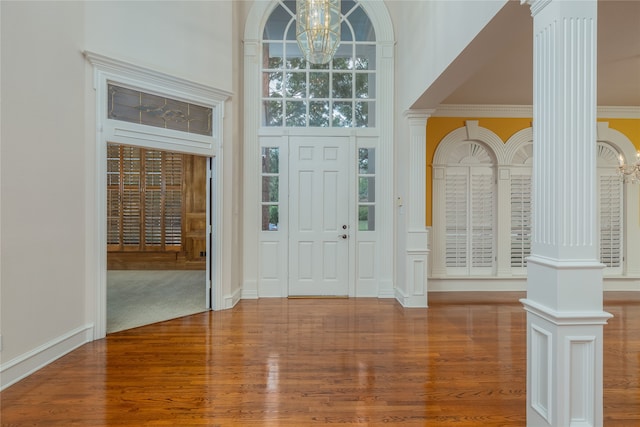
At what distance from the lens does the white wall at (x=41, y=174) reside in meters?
2.79

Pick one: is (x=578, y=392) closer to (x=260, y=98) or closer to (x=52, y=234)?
(x=52, y=234)

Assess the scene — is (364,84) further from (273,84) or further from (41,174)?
(41,174)

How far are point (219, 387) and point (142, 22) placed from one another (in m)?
3.74

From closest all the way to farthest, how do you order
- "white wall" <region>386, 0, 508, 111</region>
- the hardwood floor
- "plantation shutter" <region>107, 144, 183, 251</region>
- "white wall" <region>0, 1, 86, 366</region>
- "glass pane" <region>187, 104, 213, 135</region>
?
the hardwood floor, "white wall" <region>386, 0, 508, 111</region>, "white wall" <region>0, 1, 86, 366</region>, "glass pane" <region>187, 104, 213, 135</region>, "plantation shutter" <region>107, 144, 183, 251</region>

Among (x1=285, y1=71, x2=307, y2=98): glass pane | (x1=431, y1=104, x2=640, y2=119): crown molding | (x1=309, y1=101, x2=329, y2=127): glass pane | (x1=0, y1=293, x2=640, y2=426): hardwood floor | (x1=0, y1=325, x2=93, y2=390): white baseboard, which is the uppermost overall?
(x1=285, y1=71, x2=307, y2=98): glass pane

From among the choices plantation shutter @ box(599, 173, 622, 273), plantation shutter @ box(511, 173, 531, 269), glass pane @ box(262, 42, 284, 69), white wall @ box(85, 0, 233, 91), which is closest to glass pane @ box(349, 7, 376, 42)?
glass pane @ box(262, 42, 284, 69)

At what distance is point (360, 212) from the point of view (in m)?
5.43

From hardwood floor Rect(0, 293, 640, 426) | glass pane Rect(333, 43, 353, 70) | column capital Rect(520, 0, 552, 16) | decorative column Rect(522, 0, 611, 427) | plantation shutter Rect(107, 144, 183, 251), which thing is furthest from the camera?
plantation shutter Rect(107, 144, 183, 251)

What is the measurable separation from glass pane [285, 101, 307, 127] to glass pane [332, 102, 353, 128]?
45 centimetres

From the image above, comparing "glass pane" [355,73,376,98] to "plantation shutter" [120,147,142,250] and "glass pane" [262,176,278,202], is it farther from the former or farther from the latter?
"plantation shutter" [120,147,142,250]

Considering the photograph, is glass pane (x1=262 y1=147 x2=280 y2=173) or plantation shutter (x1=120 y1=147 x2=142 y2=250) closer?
glass pane (x1=262 y1=147 x2=280 y2=173)

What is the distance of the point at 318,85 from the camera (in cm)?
546

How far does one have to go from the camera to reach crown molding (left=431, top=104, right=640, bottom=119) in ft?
18.7

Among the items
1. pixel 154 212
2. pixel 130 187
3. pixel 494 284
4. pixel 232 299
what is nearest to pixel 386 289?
pixel 494 284
